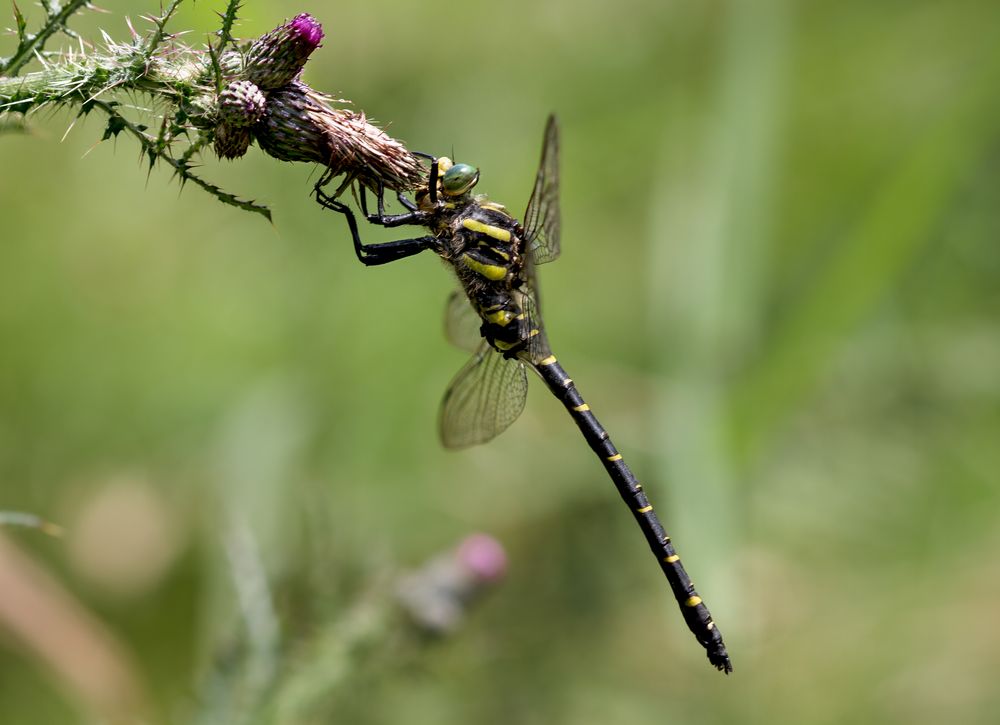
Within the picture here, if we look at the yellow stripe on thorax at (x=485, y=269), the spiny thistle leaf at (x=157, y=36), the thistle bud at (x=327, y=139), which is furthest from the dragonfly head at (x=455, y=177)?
the spiny thistle leaf at (x=157, y=36)

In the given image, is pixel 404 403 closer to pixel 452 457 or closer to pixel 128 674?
pixel 452 457

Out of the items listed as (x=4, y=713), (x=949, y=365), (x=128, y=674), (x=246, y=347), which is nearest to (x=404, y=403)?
(x=246, y=347)

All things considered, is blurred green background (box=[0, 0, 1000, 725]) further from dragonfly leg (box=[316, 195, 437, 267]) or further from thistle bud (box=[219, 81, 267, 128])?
thistle bud (box=[219, 81, 267, 128])

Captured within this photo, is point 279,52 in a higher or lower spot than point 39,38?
higher

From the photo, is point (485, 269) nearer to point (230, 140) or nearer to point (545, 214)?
point (545, 214)

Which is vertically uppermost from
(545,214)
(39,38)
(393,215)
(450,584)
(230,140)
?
(545,214)

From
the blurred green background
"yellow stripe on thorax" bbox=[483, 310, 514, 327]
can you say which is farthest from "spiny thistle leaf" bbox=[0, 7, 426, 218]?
the blurred green background

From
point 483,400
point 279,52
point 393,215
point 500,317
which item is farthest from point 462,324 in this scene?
point 279,52
